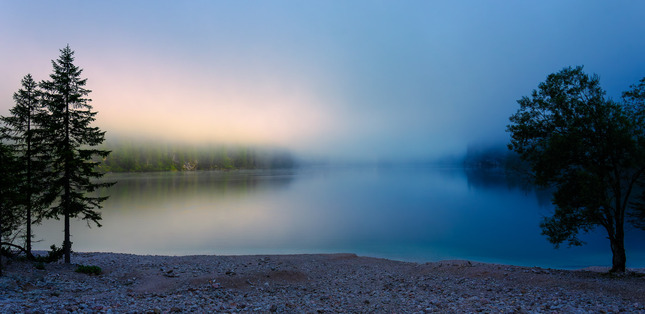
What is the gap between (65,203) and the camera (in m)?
18.5

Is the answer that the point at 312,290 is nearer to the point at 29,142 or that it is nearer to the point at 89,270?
the point at 89,270

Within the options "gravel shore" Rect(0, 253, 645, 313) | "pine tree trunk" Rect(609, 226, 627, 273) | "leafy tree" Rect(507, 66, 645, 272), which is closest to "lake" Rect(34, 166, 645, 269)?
"leafy tree" Rect(507, 66, 645, 272)

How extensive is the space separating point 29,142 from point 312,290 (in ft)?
61.4

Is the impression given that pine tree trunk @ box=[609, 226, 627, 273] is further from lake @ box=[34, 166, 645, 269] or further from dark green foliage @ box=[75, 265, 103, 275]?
dark green foliage @ box=[75, 265, 103, 275]

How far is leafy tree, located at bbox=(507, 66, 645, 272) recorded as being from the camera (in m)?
14.3

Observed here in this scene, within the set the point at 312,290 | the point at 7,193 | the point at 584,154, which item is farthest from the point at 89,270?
the point at 584,154

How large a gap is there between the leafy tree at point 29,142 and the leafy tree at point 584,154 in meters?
27.9

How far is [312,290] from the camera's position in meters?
14.0

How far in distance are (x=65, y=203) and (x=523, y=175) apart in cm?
2738

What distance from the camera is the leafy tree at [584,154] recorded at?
14305mm

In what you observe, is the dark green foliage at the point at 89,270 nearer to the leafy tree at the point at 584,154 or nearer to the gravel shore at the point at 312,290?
the gravel shore at the point at 312,290

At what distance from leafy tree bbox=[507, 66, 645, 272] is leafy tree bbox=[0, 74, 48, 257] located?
2788 centimetres

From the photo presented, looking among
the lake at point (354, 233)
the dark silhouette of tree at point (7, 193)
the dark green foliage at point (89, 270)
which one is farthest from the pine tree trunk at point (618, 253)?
the dark silhouette of tree at point (7, 193)

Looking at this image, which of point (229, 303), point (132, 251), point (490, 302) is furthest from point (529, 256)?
point (132, 251)
